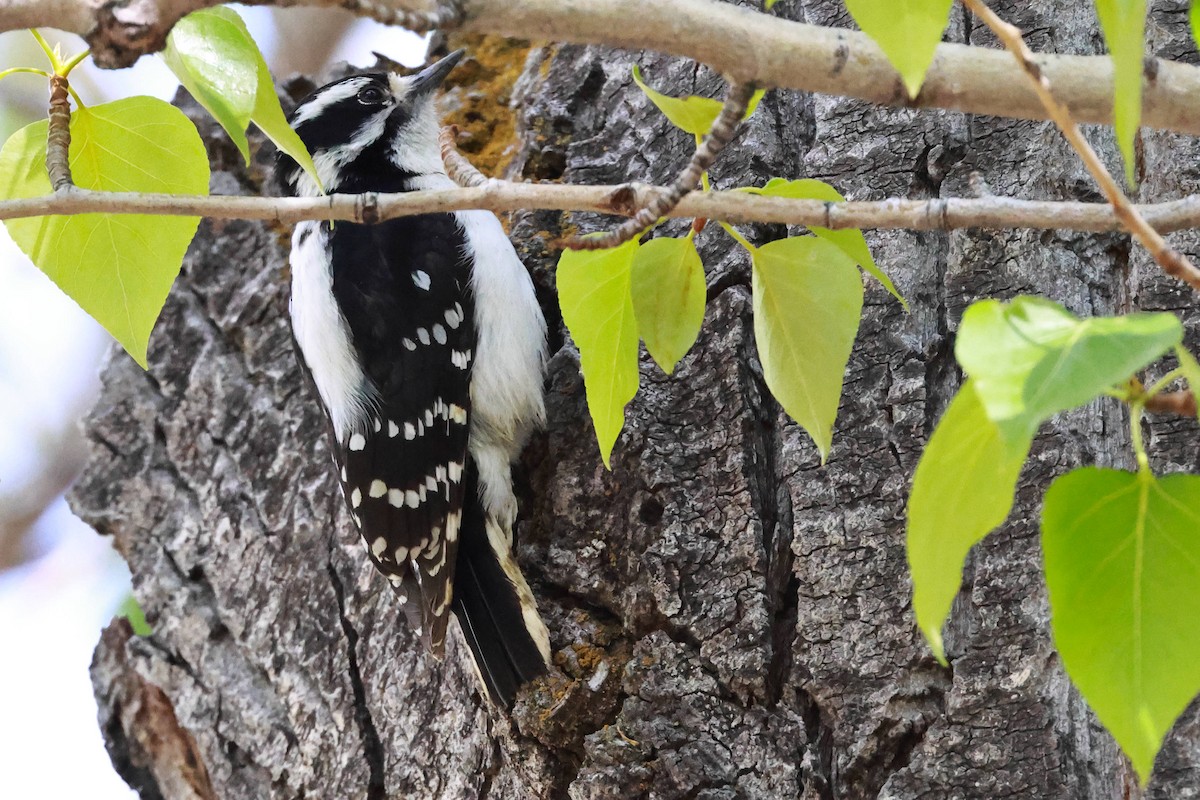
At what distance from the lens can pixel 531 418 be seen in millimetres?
2055

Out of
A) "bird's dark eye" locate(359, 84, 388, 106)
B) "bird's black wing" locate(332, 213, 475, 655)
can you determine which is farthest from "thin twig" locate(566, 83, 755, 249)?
"bird's dark eye" locate(359, 84, 388, 106)

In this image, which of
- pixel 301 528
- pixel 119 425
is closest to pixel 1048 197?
pixel 301 528

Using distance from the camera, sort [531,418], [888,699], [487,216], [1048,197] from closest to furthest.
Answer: [888,699], [1048,197], [531,418], [487,216]

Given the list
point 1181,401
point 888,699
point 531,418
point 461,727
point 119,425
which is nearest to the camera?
point 1181,401

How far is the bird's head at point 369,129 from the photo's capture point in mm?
2414

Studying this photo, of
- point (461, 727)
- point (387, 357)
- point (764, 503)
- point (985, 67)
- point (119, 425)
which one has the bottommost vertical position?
point (461, 727)

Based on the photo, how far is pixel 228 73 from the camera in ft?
2.84

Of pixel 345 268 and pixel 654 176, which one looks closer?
pixel 654 176

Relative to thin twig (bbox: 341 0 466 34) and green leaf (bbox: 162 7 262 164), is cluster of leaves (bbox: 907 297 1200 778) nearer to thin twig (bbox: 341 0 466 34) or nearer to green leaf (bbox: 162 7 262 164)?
thin twig (bbox: 341 0 466 34)

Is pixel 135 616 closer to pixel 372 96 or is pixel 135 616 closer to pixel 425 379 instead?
pixel 425 379

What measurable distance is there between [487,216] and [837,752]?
1250 millimetres

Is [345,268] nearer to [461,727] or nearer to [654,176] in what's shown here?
[654,176]

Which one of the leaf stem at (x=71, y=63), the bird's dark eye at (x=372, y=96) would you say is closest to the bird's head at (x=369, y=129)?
the bird's dark eye at (x=372, y=96)

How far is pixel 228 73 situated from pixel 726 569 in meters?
0.98
